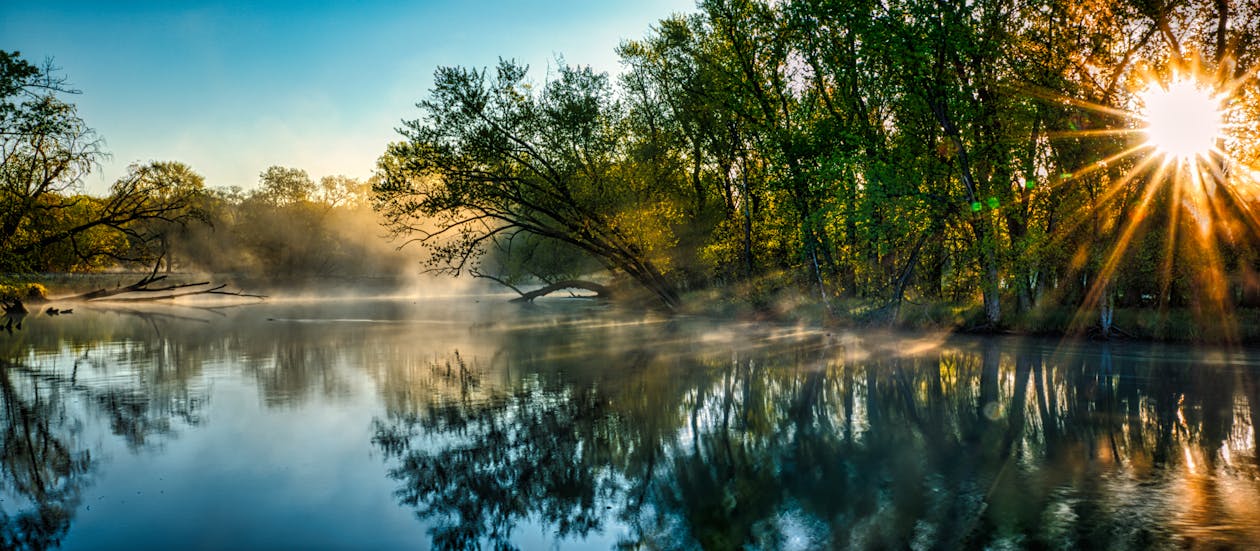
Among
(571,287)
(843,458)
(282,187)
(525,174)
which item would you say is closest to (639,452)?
(843,458)

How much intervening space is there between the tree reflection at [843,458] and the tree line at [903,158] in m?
7.60

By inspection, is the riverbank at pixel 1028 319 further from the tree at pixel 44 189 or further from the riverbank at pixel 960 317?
the tree at pixel 44 189

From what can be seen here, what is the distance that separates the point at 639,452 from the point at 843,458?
2.56 m

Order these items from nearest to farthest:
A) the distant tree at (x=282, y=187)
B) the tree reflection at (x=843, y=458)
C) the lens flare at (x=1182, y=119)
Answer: the tree reflection at (x=843, y=458)
the lens flare at (x=1182, y=119)
the distant tree at (x=282, y=187)

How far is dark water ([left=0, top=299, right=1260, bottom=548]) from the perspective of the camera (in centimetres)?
732

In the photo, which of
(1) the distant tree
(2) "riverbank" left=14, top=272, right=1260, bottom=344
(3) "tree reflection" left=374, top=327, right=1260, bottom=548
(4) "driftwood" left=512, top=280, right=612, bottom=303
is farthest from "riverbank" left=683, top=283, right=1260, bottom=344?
(1) the distant tree

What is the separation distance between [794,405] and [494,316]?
33.3 meters

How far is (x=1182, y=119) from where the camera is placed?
22.3 meters

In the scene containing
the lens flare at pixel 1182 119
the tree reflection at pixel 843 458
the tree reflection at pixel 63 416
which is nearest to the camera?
the tree reflection at pixel 843 458

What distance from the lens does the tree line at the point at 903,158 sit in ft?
76.4

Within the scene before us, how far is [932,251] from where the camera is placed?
3136cm

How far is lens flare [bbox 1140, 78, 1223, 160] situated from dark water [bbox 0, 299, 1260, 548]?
565 cm

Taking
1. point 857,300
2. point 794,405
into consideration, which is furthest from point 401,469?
point 857,300

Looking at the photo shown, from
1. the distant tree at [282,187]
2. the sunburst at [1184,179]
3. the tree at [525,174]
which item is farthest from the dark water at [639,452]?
the distant tree at [282,187]
